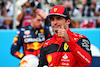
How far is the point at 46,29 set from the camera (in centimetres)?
538

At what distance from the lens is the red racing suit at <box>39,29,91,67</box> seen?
2805mm

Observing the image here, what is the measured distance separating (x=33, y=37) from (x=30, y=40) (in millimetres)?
105

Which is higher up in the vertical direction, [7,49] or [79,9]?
[79,9]

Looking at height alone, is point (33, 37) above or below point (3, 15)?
below

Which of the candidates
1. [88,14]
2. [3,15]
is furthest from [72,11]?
[3,15]

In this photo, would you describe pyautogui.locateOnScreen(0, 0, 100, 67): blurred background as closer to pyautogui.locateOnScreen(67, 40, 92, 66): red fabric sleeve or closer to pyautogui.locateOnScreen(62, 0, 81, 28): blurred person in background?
pyautogui.locateOnScreen(62, 0, 81, 28): blurred person in background

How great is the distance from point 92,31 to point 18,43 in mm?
2374

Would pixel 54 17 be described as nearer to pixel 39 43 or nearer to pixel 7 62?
pixel 39 43

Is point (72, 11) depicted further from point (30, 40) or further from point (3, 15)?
point (30, 40)

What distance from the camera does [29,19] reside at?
7336 mm

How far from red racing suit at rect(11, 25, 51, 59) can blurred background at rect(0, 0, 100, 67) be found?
0.46 meters

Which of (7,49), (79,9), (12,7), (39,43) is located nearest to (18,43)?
(39,43)

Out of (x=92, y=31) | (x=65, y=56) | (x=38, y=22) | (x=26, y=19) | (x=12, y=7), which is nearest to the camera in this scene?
(x=65, y=56)

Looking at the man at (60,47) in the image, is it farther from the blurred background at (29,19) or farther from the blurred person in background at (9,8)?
the blurred person in background at (9,8)
